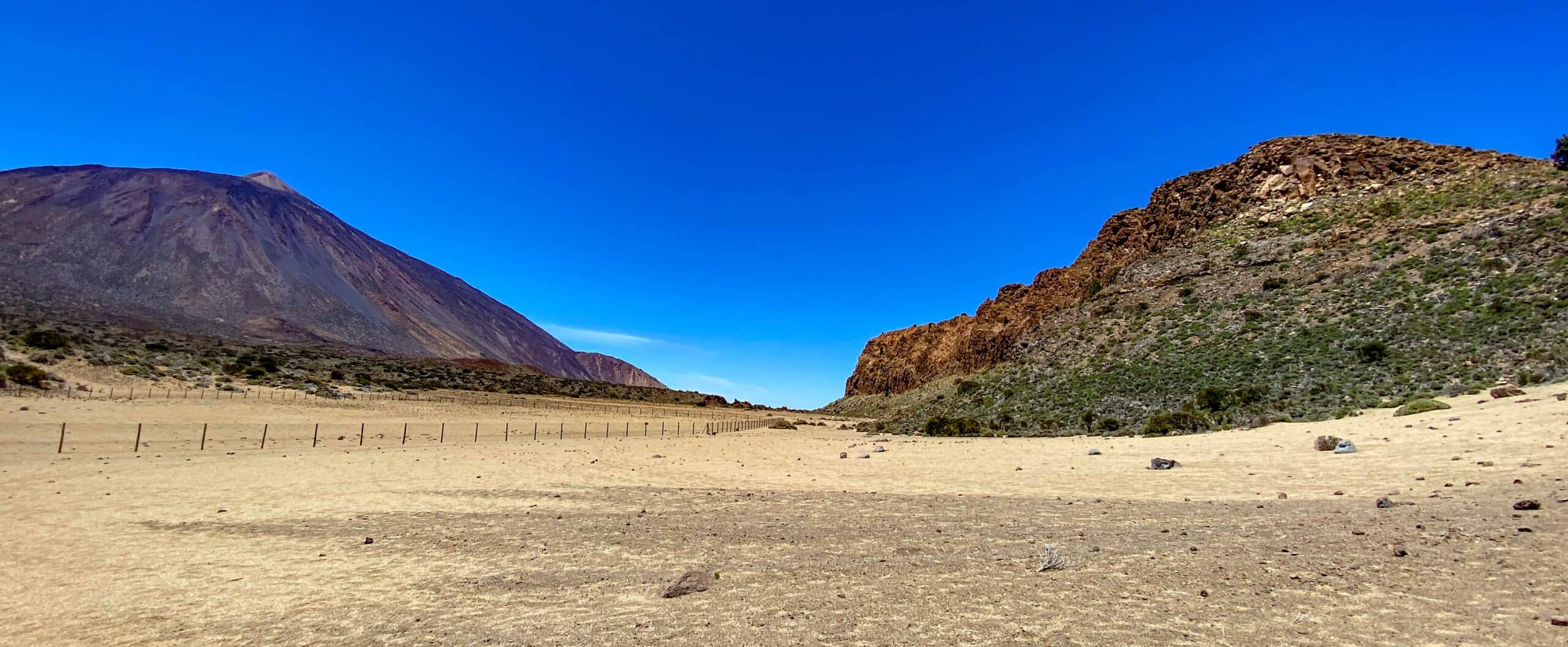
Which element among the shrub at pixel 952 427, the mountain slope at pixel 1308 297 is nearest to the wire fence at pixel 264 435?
the shrub at pixel 952 427

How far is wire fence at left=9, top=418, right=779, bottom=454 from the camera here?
25639mm

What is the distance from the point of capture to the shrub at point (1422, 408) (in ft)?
58.3

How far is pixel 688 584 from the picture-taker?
704 centimetres

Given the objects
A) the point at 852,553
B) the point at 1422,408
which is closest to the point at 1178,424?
the point at 1422,408

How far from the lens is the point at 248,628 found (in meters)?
6.34

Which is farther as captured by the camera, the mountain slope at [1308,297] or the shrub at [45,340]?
the shrub at [45,340]

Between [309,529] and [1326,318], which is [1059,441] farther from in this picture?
[309,529]

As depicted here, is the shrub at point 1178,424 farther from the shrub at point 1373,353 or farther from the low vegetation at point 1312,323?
the shrub at point 1373,353

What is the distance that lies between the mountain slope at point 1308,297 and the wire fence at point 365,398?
4278 centimetres

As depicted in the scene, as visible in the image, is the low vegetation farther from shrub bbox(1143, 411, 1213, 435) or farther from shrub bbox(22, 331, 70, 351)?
shrub bbox(22, 331, 70, 351)

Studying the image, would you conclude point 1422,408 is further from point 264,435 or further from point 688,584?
point 264,435

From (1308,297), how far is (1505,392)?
16.1 meters

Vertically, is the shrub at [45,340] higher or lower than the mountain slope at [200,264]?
lower

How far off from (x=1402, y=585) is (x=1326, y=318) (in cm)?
3004
